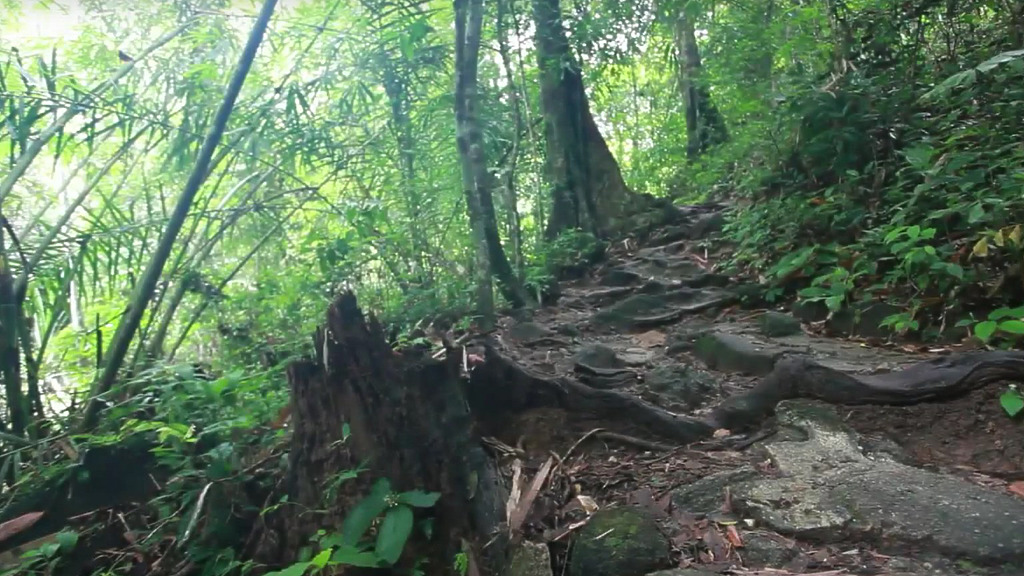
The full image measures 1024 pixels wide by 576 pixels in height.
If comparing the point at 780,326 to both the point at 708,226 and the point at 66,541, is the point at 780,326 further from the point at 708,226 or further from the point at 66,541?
the point at 66,541

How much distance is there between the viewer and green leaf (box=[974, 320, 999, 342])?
3090 millimetres

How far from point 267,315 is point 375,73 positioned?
1.85m

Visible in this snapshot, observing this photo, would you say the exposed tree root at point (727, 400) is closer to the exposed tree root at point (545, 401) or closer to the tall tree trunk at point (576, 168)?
the exposed tree root at point (545, 401)

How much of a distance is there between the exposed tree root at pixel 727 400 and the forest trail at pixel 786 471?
0.04 meters

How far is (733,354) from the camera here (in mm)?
4184

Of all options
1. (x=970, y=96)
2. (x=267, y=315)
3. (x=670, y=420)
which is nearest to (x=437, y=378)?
(x=670, y=420)

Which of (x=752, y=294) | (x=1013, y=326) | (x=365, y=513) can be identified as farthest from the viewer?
(x=752, y=294)

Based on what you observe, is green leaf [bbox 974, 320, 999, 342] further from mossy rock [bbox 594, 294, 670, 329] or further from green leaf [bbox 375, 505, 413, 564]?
mossy rock [bbox 594, 294, 670, 329]

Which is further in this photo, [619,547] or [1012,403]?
[1012,403]

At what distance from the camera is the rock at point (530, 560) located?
223 centimetres

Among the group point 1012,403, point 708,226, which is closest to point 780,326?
point 1012,403

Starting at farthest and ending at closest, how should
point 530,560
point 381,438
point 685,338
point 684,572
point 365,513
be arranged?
point 685,338 → point 381,438 → point 365,513 → point 530,560 → point 684,572

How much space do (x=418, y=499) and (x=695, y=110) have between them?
10.9 m

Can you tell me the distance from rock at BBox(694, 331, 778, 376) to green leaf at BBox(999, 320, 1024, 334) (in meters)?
1.07
